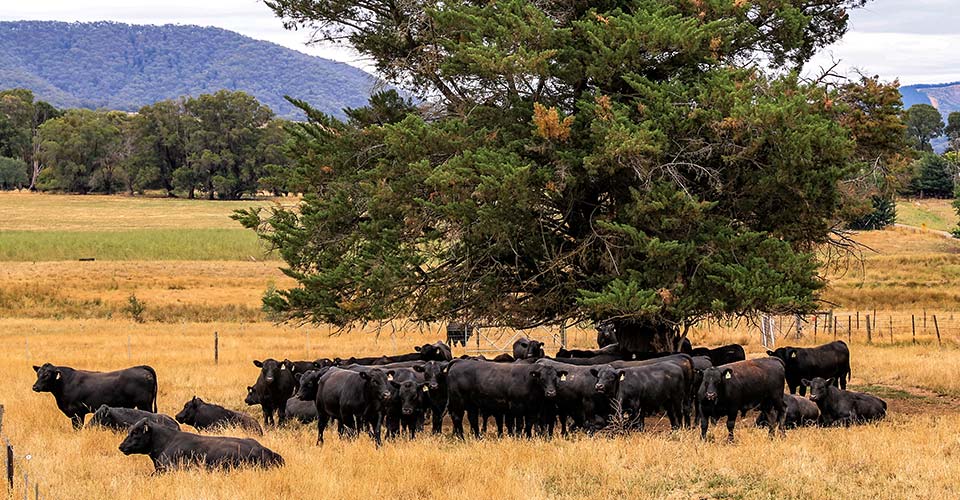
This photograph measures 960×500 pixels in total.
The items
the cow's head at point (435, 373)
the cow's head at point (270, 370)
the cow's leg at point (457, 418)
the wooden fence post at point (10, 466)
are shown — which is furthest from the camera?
the cow's head at point (270, 370)

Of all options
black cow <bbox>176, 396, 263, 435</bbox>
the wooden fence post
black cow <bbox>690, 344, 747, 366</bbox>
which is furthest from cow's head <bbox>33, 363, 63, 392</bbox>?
black cow <bbox>690, 344, 747, 366</bbox>

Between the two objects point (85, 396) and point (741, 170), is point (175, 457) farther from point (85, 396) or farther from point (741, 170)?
point (741, 170)

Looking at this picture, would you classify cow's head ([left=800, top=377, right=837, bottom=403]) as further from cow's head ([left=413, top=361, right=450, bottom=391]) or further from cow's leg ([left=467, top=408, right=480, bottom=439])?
cow's head ([left=413, top=361, right=450, bottom=391])

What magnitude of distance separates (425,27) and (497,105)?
2.62 meters

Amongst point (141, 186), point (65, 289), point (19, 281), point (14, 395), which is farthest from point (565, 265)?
point (141, 186)

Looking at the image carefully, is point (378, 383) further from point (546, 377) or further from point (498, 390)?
point (546, 377)

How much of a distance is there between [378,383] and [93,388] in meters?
6.08

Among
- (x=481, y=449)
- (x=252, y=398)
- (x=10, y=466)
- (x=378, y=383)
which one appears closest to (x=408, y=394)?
(x=378, y=383)

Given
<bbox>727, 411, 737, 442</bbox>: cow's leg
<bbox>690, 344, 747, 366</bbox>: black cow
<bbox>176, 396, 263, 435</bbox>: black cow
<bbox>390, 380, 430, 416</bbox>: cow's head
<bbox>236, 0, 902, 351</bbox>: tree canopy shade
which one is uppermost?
<bbox>236, 0, 902, 351</bbox>: tree canopy shade

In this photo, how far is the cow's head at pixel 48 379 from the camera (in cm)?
1895

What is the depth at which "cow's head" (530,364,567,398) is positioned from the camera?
16.2 m

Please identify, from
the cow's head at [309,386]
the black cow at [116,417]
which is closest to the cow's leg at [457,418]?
the cow's head at [309,386]

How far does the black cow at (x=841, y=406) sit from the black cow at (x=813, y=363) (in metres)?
4.15

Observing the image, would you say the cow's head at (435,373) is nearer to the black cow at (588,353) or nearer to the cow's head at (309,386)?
the cow's head at (309,386)
